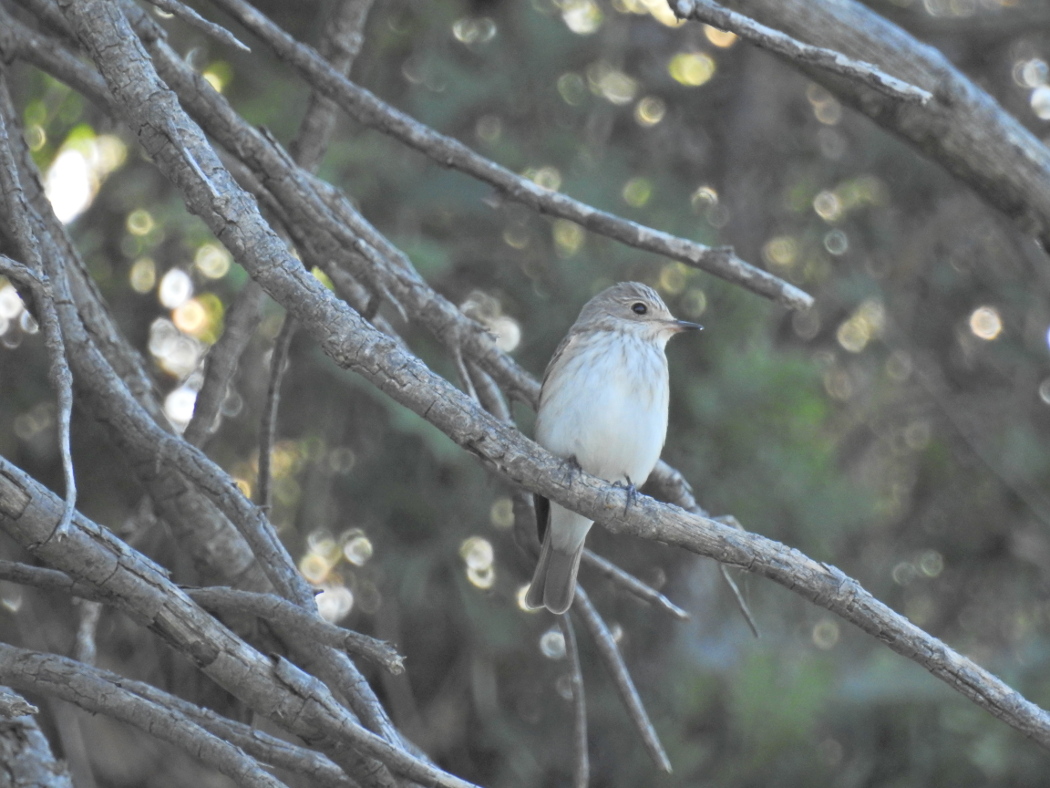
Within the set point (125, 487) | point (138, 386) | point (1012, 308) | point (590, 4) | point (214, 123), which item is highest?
point (590, 4)

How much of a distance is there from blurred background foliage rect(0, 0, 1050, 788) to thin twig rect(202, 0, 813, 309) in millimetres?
1621

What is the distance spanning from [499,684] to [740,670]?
→ 1299mm

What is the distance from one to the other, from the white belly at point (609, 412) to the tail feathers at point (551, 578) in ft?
1.06

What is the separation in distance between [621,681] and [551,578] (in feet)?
3.78

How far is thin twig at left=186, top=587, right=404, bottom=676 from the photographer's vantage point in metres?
2.12

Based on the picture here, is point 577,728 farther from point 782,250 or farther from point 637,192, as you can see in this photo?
point 782,250

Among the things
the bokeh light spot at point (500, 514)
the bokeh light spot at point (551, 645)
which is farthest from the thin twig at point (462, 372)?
the bokeh light spot at point (551, 645)

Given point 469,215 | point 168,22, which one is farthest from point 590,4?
point 168,22

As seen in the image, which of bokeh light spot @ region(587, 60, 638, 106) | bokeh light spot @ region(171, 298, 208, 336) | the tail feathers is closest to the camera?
the tail feathers

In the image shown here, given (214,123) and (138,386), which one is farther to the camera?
(138,386)

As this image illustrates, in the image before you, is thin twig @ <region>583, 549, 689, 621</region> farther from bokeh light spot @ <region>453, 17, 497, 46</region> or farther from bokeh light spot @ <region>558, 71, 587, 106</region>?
bokeh light spot @ <region>453, 17, 497, 46</region>

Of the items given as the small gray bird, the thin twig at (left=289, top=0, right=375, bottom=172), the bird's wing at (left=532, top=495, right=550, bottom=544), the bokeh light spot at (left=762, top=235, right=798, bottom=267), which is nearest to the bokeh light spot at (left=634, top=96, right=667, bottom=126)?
the bokeh light spot at (left=762, top=235, right=798, bottom=267)

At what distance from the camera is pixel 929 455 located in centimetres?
738

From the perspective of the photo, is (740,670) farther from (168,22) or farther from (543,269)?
(168,22)
